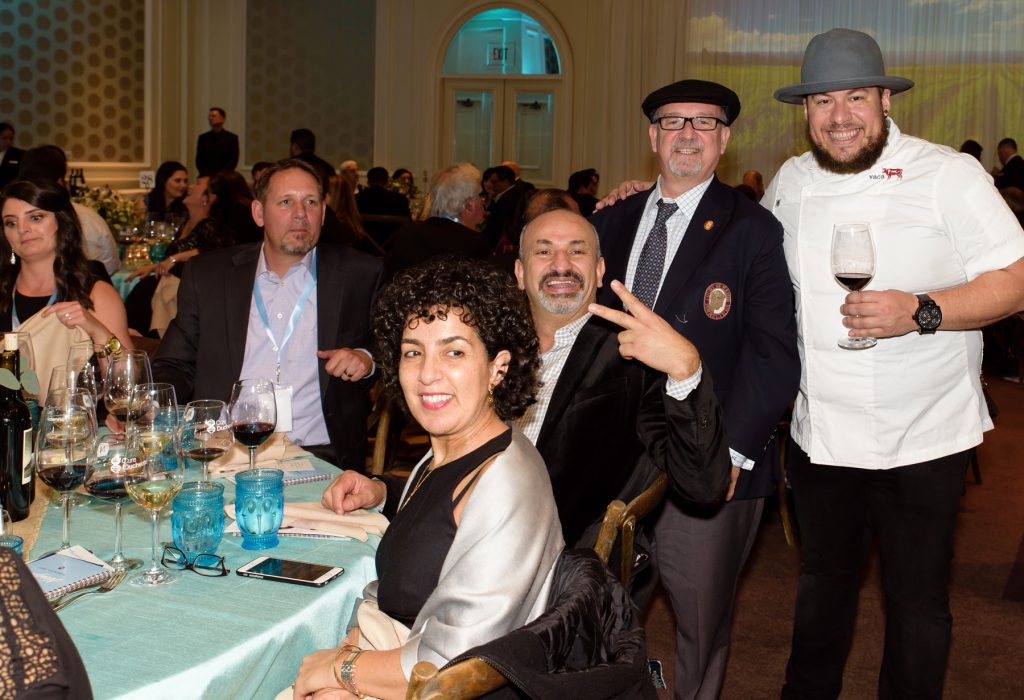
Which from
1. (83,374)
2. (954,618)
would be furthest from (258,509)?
(954,618)

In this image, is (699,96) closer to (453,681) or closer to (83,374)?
(83,374)

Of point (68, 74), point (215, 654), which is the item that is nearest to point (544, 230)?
point (215, 654)

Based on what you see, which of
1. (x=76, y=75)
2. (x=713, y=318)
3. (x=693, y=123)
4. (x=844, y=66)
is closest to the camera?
(x=844, y=66)

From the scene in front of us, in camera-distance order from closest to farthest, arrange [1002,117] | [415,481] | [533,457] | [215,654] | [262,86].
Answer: [215,654] < [533,457] < [415,481] < [1002,117] < [262,86]

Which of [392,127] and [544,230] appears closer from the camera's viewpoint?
[544,230]

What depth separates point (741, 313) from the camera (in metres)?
2.69

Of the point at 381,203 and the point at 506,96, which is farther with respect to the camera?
the point at 506,96

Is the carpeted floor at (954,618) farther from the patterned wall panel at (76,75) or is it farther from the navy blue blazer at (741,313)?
the patterned wall panel at (76,75)

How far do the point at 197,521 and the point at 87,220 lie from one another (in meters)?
4.73

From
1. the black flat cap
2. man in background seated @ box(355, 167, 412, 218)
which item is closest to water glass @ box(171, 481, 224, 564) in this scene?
the black flat cap

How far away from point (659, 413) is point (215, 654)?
124cm

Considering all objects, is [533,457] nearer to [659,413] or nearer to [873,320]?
[659,413]

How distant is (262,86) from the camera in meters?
13.7

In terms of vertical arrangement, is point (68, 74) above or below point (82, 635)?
above
